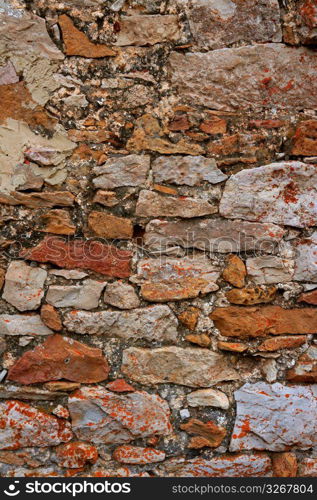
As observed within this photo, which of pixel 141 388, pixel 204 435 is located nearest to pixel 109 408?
pixel 141 388

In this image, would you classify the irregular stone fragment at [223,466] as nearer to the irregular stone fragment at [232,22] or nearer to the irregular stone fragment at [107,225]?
the irregular stone fragment at [107,225]

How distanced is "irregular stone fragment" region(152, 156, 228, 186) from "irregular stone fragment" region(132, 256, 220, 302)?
340 mm

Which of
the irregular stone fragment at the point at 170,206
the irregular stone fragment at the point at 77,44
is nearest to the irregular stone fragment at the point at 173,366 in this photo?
the irregular stone fragment at the point at 170,206

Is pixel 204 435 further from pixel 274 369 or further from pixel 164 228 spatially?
pixel 164 228

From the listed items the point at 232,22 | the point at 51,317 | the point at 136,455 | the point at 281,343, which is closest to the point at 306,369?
→ the point at 281,343

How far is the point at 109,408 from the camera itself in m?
1.99

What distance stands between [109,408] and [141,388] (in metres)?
0.16

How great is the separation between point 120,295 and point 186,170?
0.60 metres

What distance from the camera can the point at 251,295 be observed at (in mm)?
1990

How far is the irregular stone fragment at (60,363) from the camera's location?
77.4 inches

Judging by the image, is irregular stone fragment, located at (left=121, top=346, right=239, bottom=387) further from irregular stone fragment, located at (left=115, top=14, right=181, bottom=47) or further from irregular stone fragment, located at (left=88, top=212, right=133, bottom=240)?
irregular stone fragment, located at (left=115, top=14, right=181, bottom=47)

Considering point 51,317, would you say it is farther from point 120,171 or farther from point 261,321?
point 261,321

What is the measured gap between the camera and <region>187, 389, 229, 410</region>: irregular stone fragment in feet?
6.53

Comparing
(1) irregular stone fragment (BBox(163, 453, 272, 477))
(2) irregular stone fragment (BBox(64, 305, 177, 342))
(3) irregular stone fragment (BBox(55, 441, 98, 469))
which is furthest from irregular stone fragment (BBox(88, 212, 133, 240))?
(1) irregular stone fragment (BBox(163, 453, 272, 477))
